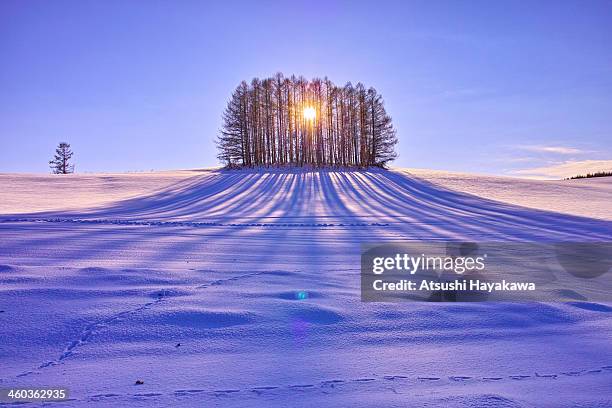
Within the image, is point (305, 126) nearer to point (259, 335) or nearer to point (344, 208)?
point (344, 208)

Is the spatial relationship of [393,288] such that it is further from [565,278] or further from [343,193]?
[343,193]

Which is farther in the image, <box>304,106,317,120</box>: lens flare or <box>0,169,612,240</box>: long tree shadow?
<box>304,106,317,120</box>: lens flare

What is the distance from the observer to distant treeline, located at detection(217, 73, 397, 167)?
3747 centimetres

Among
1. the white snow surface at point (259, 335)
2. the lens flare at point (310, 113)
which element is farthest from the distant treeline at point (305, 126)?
the white snow surface at point (259, 335)

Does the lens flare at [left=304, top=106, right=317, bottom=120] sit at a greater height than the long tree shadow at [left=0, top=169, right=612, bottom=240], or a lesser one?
greater

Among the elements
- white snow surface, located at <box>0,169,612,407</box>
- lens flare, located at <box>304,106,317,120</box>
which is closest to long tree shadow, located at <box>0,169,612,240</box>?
→ white snow surface, located at <box>0,169,612,407</box>

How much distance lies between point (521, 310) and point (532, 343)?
748mm

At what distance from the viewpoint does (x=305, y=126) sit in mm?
38156

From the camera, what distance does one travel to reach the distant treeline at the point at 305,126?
123 feet

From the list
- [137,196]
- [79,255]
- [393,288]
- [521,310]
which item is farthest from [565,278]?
[137,196]

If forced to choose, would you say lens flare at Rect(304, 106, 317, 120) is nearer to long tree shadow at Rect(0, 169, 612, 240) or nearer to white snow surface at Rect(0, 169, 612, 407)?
long tree shadow at Rect(0, 169, 612, 240)

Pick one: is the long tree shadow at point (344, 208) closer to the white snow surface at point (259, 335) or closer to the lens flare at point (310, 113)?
the white snow surface at point (259, 335)

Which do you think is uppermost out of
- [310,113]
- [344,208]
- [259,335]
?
[310,113]

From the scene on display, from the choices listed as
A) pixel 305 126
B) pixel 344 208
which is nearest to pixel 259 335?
pixel 344 208
